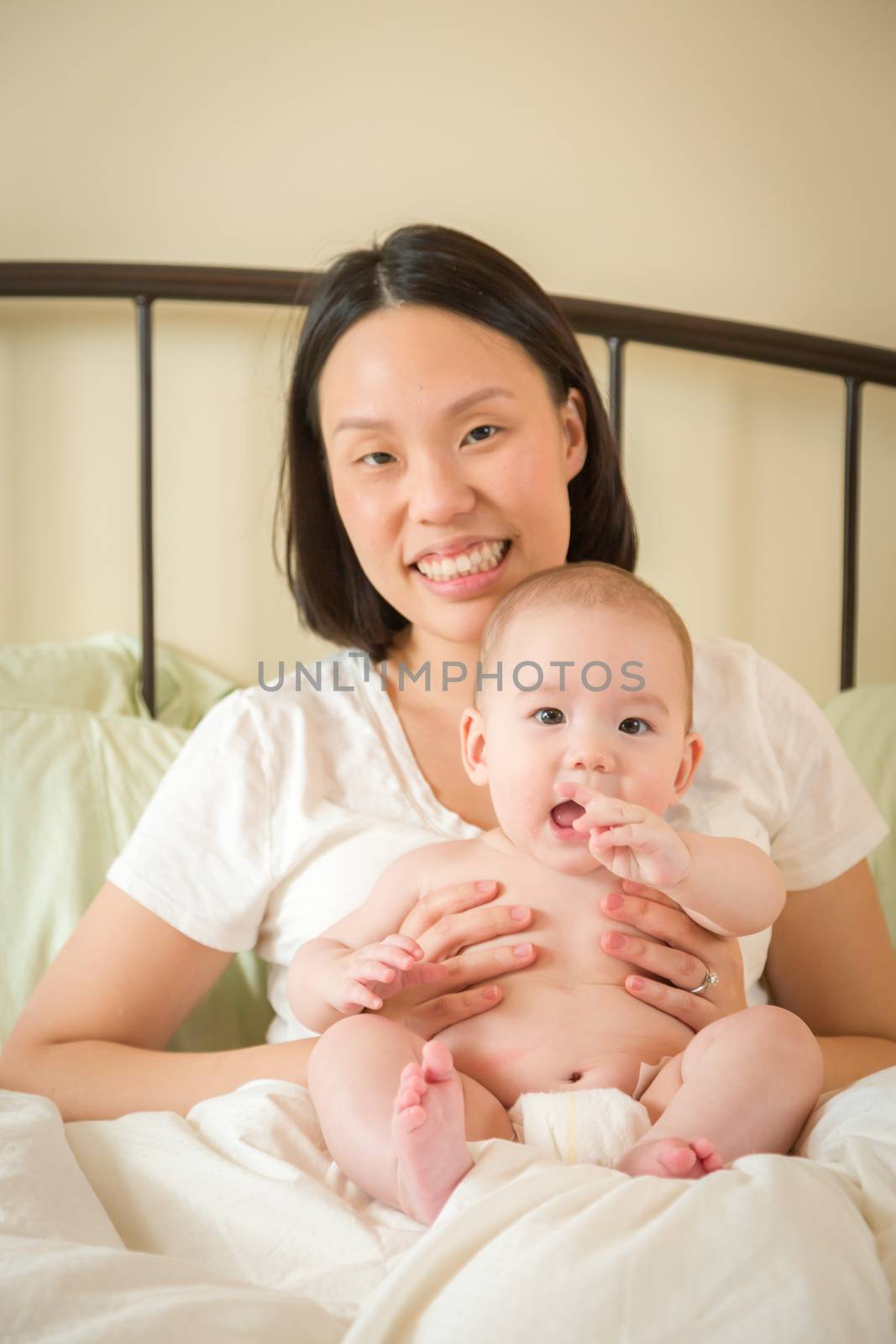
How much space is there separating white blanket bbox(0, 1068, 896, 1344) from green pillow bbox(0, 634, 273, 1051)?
1.56ft

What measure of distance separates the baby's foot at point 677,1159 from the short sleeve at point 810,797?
53 centimetres

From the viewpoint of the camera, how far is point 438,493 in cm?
123

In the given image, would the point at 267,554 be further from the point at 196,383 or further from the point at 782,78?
the point at 782,78

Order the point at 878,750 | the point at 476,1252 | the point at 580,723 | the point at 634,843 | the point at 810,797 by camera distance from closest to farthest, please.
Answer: the point at 476,1252 → the point at 634,843 → the point at 580,723 → the point at 810,797 → the point at 878,750

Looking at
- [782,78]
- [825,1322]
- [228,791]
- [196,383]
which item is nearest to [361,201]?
[196,383]

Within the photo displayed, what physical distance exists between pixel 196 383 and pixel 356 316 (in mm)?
572

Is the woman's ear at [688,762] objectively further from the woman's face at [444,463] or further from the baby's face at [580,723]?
the woman's face at [444,463]

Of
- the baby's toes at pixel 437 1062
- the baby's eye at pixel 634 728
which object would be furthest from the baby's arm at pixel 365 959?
the baby's eye at pixel 634 728

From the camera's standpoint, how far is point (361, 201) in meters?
1.82

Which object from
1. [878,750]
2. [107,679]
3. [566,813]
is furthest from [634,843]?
[107,679]

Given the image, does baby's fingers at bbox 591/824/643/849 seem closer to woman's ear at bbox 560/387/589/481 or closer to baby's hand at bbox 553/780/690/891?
baby's hand at bbox 553/780/690/891

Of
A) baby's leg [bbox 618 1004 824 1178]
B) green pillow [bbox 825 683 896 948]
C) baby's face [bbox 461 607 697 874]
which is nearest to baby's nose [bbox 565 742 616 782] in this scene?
baby's face [bbox 461 607 697 874]

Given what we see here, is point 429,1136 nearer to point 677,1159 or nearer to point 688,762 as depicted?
point 677,1159

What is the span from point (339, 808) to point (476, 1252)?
61 centimetres
